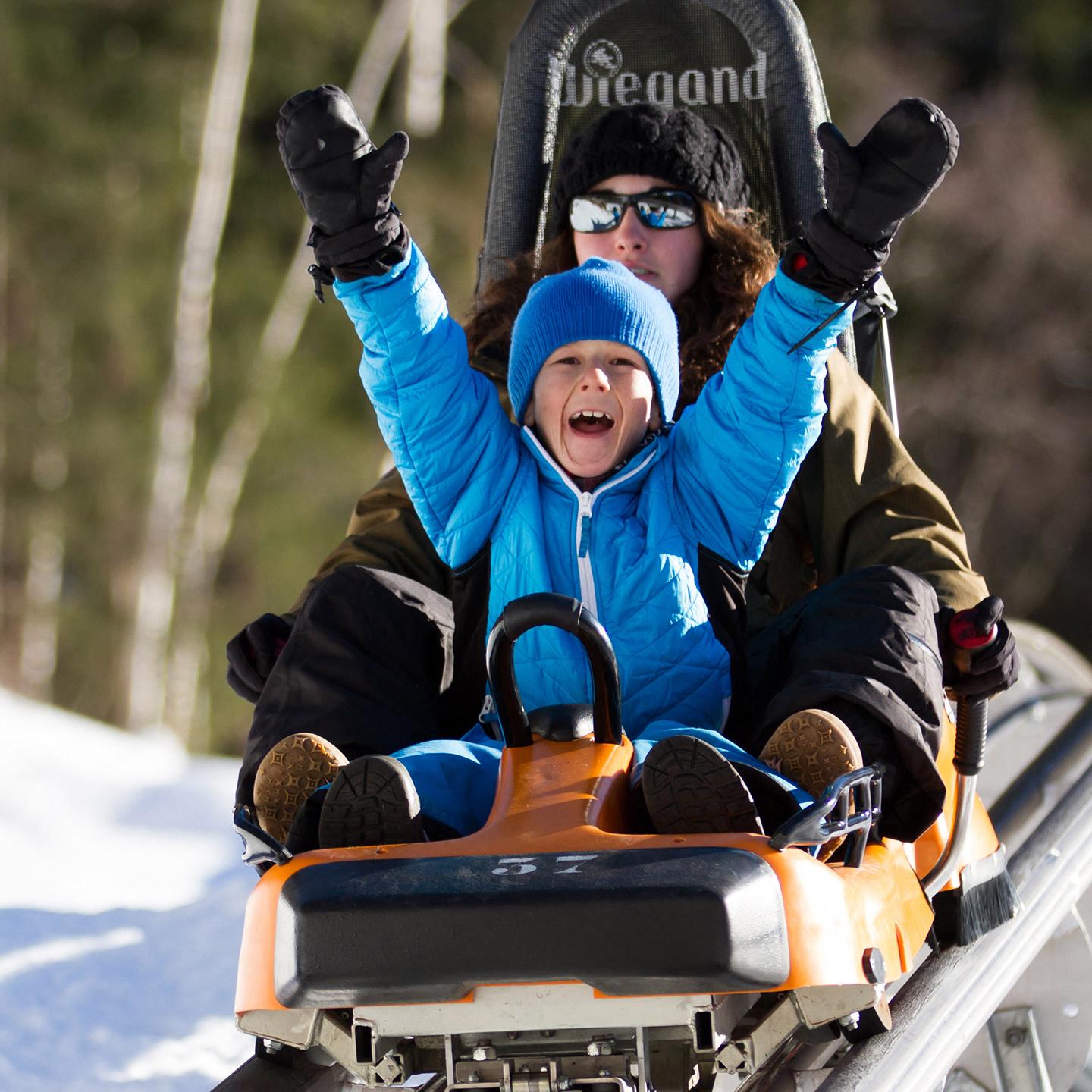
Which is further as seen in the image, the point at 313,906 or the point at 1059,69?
the point at 1059,69

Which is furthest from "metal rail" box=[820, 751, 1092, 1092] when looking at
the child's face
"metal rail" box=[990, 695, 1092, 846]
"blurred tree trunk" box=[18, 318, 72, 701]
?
"blurred tree trunk" box=[18, 318, 72, 701]

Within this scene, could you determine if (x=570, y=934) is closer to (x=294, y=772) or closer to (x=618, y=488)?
(x=294, y=772)

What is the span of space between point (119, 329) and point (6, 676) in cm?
279

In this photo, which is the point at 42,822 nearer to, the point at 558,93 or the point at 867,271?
the point at 558,93

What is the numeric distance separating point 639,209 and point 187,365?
902 centimetres

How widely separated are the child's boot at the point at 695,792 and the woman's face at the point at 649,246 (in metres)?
1.22

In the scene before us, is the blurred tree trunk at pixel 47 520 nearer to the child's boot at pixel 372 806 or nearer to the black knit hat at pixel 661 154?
the black knit hat at pixel 661 154

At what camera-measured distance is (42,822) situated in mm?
4223

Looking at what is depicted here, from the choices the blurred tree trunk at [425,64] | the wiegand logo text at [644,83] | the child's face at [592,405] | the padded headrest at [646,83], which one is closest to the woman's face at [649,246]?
the padded headrest at [646,83]

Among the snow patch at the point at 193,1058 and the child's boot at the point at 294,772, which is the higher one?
the child's boot at the point at 294,772

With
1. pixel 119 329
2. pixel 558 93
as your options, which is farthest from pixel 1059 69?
pixel 558 93

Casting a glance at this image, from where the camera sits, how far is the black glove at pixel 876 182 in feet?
5.57

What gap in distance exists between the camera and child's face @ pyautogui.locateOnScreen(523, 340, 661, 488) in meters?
2.06

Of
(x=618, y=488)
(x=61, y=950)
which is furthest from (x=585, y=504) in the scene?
(x=61, y=950)
